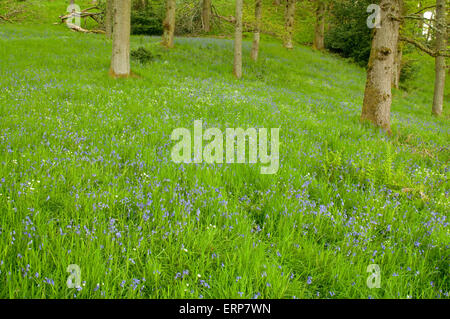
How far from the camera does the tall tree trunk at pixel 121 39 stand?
11523mm

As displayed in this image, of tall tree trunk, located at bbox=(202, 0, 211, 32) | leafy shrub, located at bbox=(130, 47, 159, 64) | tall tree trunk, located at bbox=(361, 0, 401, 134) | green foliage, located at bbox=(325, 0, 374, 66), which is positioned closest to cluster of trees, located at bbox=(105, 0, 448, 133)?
tall tree trunk, located at bbox=(361, 0, 401, 134)

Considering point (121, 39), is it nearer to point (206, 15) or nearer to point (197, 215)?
point (197, 215)

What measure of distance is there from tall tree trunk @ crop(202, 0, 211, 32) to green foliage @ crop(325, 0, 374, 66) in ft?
44.5

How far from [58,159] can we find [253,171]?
2936mm

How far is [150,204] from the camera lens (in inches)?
136

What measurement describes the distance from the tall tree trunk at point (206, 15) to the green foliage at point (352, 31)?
1357 cm

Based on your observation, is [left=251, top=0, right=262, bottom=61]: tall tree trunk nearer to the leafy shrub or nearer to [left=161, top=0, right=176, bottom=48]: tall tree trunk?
[left=161, top=0, right=176, bottom=48]: tall tree trunk

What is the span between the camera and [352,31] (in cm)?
3138

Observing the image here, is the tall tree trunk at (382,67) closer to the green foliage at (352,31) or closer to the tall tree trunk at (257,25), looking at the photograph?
the tall tree trunk at (257,25)

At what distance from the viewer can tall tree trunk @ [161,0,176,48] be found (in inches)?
806

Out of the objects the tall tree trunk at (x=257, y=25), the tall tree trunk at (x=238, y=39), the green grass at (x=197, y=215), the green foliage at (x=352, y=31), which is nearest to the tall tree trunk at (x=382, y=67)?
the green grass at (x=197, y=215)
